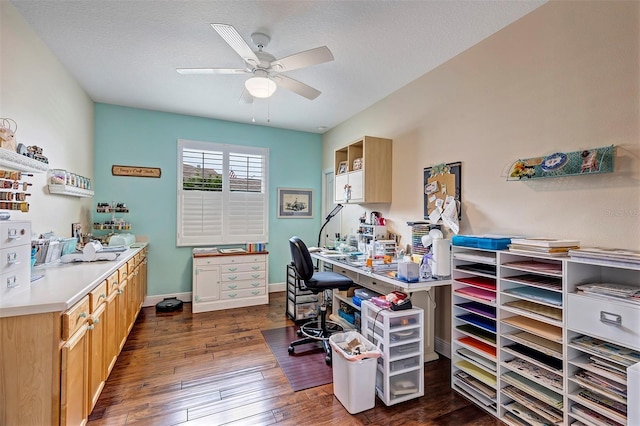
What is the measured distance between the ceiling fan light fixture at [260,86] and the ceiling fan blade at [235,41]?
13cm

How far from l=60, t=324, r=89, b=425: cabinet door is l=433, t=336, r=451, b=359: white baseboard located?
2.69m

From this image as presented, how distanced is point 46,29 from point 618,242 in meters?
4.16

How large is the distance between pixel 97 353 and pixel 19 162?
1.29m

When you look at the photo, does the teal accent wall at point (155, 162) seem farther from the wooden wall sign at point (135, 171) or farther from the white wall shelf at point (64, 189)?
the white wall shelf at point (64, 189)

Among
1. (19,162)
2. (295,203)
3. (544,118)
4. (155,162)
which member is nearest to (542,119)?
(544,118)

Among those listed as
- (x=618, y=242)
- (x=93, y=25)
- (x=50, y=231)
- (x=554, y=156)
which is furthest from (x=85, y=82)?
(x=618, y=242)

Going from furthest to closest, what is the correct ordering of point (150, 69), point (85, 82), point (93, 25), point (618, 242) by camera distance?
point (85, 82) → point (150, 69) → point (93, 25) → point (618, 242)

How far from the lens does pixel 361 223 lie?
3758mm

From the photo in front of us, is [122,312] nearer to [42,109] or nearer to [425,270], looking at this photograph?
[42,109]

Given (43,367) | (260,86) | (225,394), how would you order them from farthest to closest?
1. (260,86)
2. (225,394)
3. (43,367)

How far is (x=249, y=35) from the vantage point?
7.55 ft

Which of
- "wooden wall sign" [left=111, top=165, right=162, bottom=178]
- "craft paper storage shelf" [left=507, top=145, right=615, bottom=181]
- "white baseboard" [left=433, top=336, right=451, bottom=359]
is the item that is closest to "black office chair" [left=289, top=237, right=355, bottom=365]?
"white baseboard" [left=433, top=336, right=451, bottom=359]

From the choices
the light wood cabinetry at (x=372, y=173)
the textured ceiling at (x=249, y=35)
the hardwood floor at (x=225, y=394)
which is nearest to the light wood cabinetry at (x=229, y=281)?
the hardwood floor at (x=225, y=394)

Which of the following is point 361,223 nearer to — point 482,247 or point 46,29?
point 482,247
